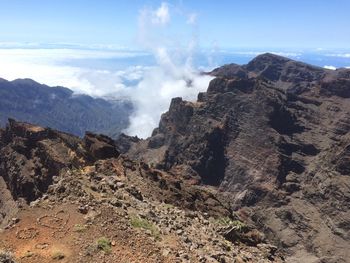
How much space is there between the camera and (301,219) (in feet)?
481

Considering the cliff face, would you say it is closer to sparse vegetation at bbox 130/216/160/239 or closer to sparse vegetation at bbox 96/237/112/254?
sparse vegetation at bbox 130/216/160/239

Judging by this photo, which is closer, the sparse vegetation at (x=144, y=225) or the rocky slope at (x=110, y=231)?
the rocky slope at (x=110, y=231)

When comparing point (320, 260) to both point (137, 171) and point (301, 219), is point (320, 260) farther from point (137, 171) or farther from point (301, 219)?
point (137, 171)

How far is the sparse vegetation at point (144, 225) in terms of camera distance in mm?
28859

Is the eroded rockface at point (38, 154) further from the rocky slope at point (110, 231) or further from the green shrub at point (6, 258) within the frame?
the green shrub at point (6, 258)

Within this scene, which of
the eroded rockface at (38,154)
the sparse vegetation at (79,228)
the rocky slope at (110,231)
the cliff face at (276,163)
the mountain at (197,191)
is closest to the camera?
the rocky slope at (110,231)

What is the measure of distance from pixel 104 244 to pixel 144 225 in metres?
4.24

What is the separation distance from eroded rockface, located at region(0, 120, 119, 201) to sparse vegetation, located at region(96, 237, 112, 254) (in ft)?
146

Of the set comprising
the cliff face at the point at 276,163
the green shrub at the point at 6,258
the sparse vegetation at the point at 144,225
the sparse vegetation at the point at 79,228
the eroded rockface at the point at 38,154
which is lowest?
the cliff face at the point at 276,163

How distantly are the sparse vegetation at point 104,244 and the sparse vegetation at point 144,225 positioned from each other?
9.85 ft

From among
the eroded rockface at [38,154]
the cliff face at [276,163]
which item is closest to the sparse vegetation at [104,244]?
the eroded rockface at [38,154]

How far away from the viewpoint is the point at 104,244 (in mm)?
25484

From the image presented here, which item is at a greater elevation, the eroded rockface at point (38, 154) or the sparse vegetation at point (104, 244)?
the sparse vegetation at point (104, 244)

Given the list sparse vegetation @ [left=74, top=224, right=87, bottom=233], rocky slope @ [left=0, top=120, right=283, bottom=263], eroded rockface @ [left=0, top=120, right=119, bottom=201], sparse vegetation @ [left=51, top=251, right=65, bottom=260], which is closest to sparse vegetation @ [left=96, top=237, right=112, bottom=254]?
rocky slope @ [left=0, top=120, right=283, bottom=263]
